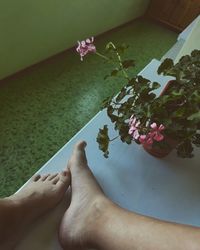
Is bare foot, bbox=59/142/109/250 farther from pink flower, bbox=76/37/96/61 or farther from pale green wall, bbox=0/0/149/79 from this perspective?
pale green wall, bbox=0/0/149/79

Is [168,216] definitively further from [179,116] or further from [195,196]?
[179,116]

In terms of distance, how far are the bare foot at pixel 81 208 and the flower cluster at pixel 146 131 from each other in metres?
0.16

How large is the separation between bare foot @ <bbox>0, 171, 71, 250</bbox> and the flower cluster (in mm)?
220

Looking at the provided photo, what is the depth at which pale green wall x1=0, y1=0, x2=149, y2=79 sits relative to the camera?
1641 mm

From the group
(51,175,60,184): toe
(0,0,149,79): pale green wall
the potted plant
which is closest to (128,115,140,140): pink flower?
the potted plant

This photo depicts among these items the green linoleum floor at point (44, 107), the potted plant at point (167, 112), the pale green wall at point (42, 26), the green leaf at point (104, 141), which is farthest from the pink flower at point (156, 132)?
the pale green wall at point (42, 26)

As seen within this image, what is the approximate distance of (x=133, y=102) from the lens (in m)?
0.79

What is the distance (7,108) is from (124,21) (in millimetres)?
1829

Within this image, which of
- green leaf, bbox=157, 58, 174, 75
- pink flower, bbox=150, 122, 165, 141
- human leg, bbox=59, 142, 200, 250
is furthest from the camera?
green leaf, bbox=157, 58, 174, 75

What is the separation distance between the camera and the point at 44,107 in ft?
5.88

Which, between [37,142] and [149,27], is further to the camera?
[149,27]

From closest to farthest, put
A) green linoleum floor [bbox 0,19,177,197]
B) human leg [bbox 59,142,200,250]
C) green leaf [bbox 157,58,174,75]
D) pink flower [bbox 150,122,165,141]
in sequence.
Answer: human leg [bbox 59,142,200,250], pink flower [bbox 150,122,165,141], green leaf [bbox 157,58,174,75], green linoleum floor [bbox 0,19,177,197]

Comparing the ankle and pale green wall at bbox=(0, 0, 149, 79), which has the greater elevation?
the ankle

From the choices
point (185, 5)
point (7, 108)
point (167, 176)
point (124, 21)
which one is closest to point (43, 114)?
point (7, 108)
